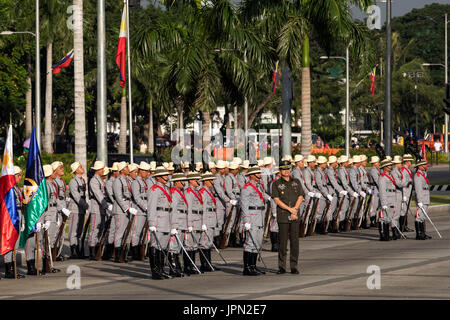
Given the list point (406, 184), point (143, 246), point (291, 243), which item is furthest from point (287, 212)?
point (406, 184)

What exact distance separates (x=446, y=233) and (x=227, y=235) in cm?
545

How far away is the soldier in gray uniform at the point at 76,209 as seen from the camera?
20.3 meters

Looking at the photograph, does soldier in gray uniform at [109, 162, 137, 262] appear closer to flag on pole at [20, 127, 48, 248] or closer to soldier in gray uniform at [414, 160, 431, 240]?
flag on pole at [20, 127, 48, 248]

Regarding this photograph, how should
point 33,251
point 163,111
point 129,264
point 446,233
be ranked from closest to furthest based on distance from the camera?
1. point 33,251
2. point 129,264
3. point 446,233
4. point 163,111

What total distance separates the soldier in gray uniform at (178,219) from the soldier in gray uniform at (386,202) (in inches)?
250

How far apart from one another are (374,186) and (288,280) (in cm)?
1045

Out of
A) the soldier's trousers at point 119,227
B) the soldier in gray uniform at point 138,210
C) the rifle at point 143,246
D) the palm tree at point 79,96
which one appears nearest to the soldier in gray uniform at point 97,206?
the soldier's trousers at point 119,227

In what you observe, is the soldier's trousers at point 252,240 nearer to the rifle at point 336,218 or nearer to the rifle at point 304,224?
the rifle at point 304,224

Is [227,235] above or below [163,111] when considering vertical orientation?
below

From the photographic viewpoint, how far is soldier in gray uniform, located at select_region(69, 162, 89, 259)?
2027 centimetres

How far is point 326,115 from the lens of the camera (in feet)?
312

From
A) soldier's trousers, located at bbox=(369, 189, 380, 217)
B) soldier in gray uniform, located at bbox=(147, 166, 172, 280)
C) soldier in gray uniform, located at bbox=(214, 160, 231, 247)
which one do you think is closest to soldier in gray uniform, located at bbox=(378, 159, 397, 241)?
soldier's trousers, located at bbox=(369, 189, 380, 217)
